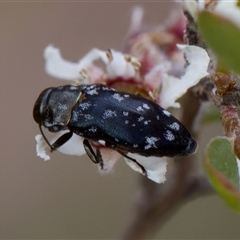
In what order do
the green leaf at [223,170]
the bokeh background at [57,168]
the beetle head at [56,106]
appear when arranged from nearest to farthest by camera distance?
the green leaf at [223,170], the beetle head at [56,106], the bokeh background at [57,168]

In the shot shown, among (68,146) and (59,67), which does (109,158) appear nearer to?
(68,146)

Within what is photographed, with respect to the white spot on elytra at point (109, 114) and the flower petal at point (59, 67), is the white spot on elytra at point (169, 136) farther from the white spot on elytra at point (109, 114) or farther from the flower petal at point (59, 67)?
the flower petal at point (59, 67)

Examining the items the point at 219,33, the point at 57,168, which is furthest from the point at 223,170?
the point at 57,168

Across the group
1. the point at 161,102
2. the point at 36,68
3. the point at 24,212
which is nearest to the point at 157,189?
the point at 161,102

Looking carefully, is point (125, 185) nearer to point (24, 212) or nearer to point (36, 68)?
point (24, 212)

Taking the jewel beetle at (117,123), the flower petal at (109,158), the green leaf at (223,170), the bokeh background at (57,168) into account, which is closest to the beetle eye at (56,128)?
the jewel beetle at (117,123)

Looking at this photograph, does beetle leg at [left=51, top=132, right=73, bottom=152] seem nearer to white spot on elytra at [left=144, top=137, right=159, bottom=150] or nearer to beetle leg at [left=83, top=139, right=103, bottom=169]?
beetle leg at [left=83, top=139, right=103, bottom=169]

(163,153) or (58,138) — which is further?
(58,138)
